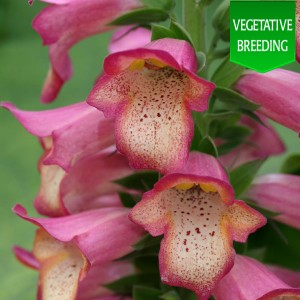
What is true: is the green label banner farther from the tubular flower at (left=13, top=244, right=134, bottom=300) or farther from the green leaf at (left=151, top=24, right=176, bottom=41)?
the tubular flower at (left=13, top=244, right=134, bottom=300)

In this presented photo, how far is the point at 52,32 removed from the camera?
1.13 metres

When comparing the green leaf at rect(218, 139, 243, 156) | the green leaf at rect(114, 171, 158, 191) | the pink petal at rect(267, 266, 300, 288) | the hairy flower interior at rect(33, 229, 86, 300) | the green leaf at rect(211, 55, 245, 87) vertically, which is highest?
the green leaf at rect(211, 55, 245, 87)

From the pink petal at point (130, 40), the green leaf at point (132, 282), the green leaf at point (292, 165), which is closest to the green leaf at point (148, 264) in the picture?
the green leaf at point (132, 282)

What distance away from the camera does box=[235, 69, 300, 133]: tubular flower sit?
3.43ft

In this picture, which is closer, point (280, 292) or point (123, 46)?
point (280, 292)

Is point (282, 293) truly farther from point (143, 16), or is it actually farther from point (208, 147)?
point (143, 16)

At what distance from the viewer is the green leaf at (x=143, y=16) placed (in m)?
1.07

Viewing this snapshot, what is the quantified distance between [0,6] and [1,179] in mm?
439

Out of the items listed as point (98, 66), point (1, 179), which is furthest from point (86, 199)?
point (98, 66)

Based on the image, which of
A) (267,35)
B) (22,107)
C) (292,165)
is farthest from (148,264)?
(22,107)

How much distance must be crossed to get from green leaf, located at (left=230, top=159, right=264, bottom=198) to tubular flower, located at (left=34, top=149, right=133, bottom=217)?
0.17m

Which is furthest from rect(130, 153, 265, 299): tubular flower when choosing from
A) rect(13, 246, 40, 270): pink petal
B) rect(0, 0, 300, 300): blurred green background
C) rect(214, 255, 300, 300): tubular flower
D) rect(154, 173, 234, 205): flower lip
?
rect(0, 0, 300, 300): blurred green background

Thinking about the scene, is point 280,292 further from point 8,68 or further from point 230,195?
point 8,68

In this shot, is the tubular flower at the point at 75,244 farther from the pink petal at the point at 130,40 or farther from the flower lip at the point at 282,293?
the pink petal at the point at 130,40
